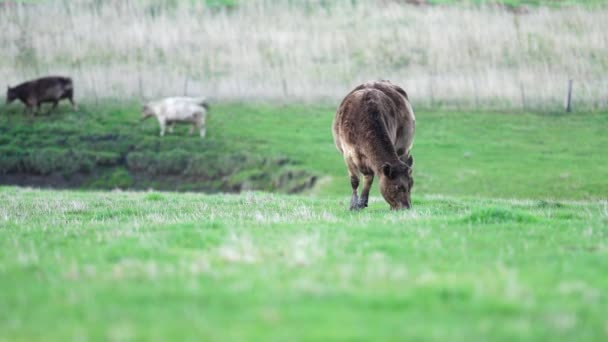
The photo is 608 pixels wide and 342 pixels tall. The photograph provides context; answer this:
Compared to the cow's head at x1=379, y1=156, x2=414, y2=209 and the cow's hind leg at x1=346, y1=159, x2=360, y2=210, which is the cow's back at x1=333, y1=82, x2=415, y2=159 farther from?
the cow's head at x1=379, y1=156, x2=414, y2=209

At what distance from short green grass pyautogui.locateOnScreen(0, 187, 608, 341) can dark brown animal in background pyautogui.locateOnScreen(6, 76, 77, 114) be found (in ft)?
90.7

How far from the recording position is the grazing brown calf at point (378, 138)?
13.2 meters

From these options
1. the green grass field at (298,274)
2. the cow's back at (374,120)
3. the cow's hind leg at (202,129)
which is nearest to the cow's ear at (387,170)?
the cow's back at (374,120)

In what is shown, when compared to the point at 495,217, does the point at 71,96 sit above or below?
below

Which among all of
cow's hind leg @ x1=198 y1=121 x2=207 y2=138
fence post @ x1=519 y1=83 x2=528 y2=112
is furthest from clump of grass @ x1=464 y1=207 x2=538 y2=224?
fence post @ x1=519 y1=83 x2=528 y2=112

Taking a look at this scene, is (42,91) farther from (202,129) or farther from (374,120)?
(374,120)

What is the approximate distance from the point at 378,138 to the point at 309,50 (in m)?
31.3

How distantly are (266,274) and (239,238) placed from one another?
2100 millimetres

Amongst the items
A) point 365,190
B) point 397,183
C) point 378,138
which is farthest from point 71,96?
point 397,183

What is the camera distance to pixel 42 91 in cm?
3662

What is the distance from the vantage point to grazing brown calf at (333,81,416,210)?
522 inches

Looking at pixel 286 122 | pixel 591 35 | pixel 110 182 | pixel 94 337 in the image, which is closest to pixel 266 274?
pixel 94 337

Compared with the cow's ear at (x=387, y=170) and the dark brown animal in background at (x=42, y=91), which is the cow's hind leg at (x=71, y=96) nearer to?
the dark brown animal in background at (x=42, y=91)

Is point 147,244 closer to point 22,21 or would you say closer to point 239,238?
point 239,238
